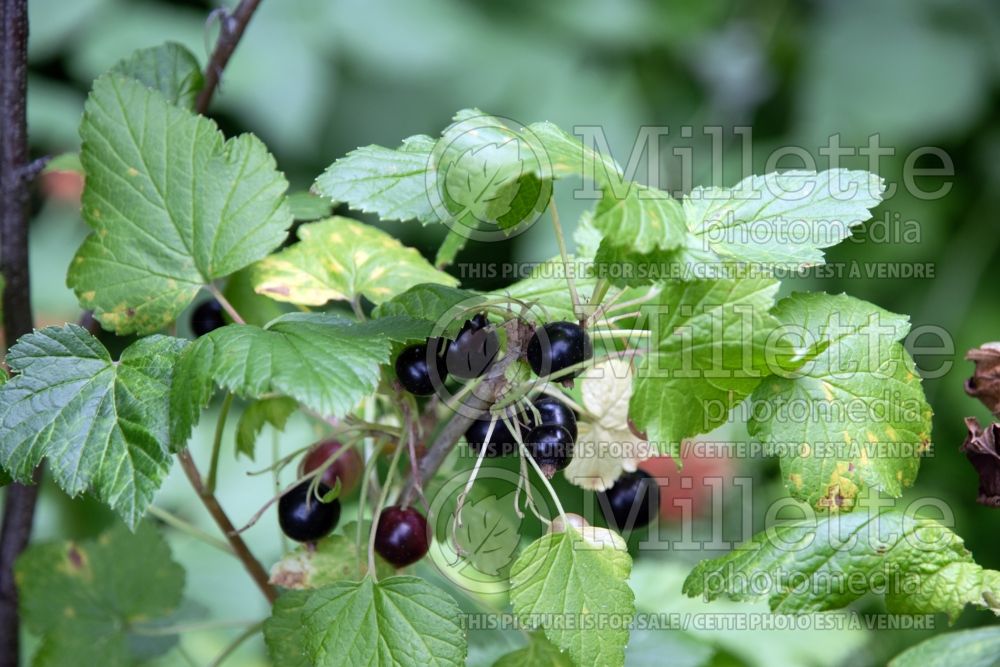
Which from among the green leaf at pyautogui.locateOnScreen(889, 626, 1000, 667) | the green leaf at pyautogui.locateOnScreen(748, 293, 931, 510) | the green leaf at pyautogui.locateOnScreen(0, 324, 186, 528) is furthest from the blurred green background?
the green leaf at pyautogui.locateOnScreen(0, 324, 186, 528)

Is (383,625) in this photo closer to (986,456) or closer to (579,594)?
(579,594)

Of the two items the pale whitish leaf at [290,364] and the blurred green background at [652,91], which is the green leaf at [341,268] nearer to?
the pale whitish leaf at [290,364]

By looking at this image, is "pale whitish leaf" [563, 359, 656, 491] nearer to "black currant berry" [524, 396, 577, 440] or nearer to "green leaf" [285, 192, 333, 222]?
"black currant berry" [524, 396, 577, 440]

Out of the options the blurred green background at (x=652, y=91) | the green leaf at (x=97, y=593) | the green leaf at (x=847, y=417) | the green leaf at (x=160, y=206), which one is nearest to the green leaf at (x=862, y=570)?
the green leaf at (x=847, y=417)

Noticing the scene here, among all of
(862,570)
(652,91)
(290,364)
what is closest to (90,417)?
(290,364)

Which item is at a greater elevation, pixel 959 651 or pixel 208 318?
pixel 208 318

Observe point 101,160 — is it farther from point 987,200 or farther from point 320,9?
point 987,200
